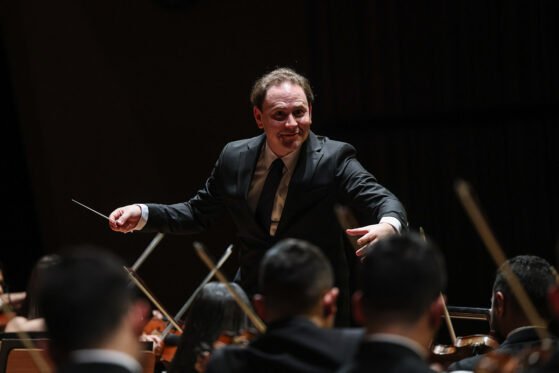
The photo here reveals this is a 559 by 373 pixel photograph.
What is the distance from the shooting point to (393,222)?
346cm

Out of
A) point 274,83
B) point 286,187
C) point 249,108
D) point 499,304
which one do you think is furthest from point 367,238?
point 249,108

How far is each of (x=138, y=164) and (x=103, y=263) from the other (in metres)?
4.70

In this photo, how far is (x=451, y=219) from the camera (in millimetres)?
5578

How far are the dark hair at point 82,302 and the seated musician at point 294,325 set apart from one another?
0.35m

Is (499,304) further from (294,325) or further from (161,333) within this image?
(161,333)

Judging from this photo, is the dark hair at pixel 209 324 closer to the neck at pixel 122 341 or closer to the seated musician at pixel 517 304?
the seated musician at pixel 517 304

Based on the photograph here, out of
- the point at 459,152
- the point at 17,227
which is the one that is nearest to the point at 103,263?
the point at 459,152

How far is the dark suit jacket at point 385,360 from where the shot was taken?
1.81 metres

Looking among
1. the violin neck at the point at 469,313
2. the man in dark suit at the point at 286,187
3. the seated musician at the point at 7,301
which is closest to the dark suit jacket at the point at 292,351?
the man in dark suit at the point at 286,187

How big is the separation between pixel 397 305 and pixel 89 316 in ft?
2.00

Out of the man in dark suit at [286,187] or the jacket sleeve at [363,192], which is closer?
the jacket sleeve at [363,192]

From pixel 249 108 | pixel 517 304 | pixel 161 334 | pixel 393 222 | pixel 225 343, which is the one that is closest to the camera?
pixel 225 343

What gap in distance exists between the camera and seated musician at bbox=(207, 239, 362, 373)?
2.06 meters

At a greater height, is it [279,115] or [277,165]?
[279,115]
